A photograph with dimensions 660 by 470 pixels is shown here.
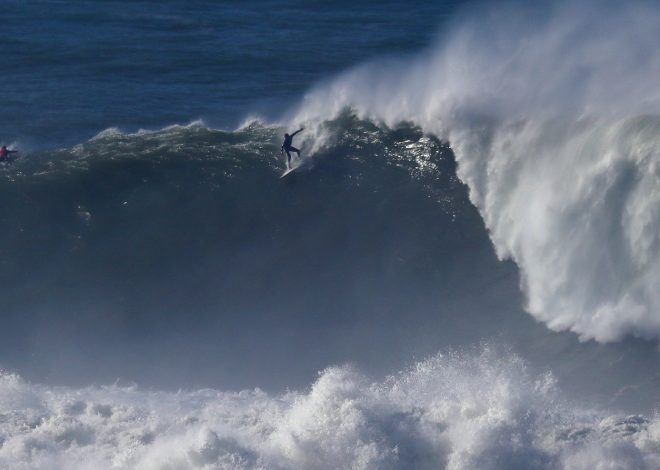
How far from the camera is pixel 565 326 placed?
71.8 ft

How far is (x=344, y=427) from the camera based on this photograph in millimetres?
18578

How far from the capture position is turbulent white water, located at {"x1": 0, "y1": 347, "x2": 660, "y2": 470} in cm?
1789

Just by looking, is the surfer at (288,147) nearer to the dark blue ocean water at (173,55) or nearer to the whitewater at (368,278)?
the whitewater at (368,278)

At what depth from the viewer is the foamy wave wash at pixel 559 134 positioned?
71.7 ft

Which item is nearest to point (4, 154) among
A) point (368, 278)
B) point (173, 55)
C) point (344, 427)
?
point (173, 55)

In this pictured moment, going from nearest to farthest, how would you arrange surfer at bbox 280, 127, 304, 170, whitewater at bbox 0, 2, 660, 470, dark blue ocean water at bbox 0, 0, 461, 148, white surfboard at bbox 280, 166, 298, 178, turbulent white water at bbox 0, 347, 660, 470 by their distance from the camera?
1. turbulent white water at bbox 0, 347, 660, 470
2. whitewater at bbox 0, 2, 660, 470
3. surfer at bbox 280, 127, 304, 170
4. white surfboard at bbox 280, 166, 298, 178
5. dark blue ocean water at bbox 0, 0, 461, 148

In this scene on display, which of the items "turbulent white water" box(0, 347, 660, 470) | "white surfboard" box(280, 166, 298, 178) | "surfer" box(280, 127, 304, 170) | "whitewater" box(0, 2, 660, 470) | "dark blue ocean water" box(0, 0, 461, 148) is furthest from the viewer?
"dark blue ocean water" box(0, 0, 461, 148)

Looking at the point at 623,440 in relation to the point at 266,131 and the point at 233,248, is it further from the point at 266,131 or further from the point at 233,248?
the point at 266,131

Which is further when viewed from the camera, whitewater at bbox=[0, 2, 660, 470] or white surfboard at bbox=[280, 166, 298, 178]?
white surfboard at bbox=[280, 166, 298, 178]

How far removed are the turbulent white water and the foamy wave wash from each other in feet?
8.80

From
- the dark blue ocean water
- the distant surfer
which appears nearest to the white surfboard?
the dark blue ocean water

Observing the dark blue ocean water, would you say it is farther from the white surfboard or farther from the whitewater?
the white surfboard

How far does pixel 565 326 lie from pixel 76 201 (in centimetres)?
1227

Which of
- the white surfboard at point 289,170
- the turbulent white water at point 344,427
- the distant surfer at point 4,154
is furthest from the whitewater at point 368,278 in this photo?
the distant surfer at point 4,154
